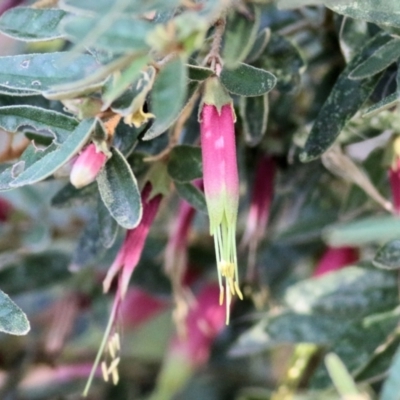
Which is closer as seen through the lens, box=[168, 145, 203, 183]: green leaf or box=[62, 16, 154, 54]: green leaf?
box=[62, 16, 154, 54]: green leaf

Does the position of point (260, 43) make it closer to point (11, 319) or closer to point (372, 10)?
point (372, 10)

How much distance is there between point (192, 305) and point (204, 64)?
0.41 meters

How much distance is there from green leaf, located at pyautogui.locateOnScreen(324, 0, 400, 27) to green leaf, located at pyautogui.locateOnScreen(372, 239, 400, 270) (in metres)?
0.13

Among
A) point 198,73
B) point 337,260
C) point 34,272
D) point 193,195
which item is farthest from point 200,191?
point 34,272

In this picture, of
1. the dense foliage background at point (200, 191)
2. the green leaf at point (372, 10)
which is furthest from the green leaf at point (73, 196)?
the green leaf at point (372, 10)

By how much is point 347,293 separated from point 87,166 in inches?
12.3

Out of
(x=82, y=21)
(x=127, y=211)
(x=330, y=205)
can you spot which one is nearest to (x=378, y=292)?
(x=330, y=205)

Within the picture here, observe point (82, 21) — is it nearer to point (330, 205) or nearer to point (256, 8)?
point (256, 8)

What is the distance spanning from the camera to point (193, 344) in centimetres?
74

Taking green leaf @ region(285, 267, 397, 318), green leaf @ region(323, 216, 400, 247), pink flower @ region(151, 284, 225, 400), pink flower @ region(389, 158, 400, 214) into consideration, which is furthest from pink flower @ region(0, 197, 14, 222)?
green leaf @ region(323, 216, 400, 247)

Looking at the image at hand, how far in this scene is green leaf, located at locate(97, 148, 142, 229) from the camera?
37 cm

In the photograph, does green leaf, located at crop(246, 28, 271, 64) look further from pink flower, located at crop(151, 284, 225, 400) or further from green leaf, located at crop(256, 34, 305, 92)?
pink flower, located at crop(151, 284, 225, 400)

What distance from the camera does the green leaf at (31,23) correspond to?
384 millimetres

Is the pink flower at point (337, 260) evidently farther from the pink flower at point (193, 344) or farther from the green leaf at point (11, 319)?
the green leaf at point (11, 319)
